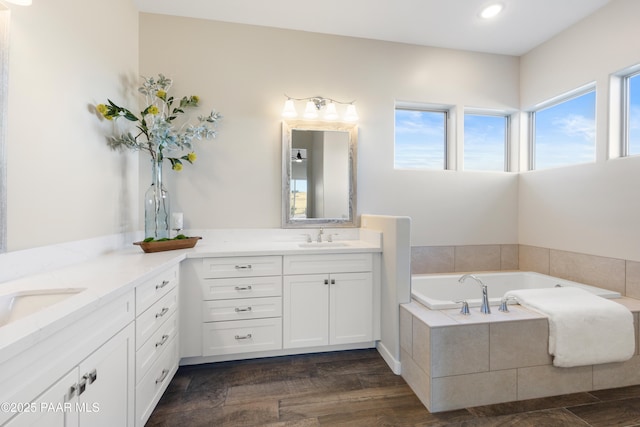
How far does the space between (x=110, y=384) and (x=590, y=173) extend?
347 centimetres

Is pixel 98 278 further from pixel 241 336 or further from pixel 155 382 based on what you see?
pixel 241 336

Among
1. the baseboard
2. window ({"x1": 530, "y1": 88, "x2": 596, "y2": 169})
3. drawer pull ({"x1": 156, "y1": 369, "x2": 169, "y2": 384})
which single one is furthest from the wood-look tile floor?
window ({"x1": 530, "y1": 88, "x2": 596, "y2": 169})

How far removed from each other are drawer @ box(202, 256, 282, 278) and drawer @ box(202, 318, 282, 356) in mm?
353

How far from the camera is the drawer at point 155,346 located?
141cm

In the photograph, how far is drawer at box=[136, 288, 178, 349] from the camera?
141cm

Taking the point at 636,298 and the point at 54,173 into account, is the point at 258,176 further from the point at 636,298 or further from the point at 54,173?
the point at 636,298

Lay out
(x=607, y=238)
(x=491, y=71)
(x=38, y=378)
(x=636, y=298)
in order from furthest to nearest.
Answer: (x=491, y=71) → (x=607, y=238) → (x=636, y=298) → (x=38, y=378)

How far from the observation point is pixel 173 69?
2.49m

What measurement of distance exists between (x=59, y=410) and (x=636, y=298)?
329cm

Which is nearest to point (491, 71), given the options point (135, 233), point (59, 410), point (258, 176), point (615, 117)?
point (615, 117)

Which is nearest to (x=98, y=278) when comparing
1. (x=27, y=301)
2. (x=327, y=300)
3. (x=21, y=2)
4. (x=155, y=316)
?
(x=27, y=301)

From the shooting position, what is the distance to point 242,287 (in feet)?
6.99

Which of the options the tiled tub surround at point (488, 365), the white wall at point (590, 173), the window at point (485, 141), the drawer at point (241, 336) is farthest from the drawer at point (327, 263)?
the white wall at point (590, 173)

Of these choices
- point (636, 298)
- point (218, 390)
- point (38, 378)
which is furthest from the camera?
point (636, 298)
